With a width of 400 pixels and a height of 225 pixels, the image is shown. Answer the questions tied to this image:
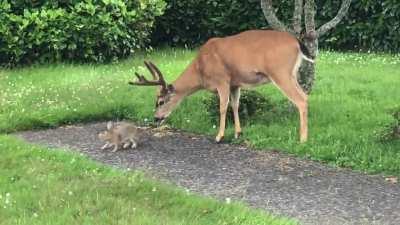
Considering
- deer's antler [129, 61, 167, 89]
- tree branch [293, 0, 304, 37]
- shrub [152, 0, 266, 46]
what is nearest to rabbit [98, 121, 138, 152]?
deer's antler [129, 61, 167, 89]

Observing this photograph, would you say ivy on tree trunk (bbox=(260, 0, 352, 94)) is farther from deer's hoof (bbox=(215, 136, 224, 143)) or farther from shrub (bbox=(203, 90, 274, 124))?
deer's hoof (bbox=(215, 136, 224, 143))

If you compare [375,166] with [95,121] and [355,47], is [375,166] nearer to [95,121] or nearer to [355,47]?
[95,121]

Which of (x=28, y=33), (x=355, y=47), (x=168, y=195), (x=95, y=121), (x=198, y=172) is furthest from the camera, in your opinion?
(x=355, y=47)

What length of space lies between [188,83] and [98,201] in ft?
11.0

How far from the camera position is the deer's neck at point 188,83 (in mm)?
9430

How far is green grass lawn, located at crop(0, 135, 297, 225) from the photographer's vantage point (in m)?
6.00

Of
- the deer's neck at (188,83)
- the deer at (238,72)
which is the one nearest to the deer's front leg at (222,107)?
the deer at (238,72)

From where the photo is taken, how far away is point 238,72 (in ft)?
29.7

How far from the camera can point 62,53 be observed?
46.2 ft

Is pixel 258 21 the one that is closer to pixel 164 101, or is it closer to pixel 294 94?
pixel 164 101

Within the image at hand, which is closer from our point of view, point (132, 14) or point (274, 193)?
point (274, 193)

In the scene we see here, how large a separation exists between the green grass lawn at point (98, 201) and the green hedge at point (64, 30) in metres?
6.29

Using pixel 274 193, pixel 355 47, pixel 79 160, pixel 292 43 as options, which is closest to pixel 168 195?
pixel 274 193

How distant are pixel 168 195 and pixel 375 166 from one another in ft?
7.63
